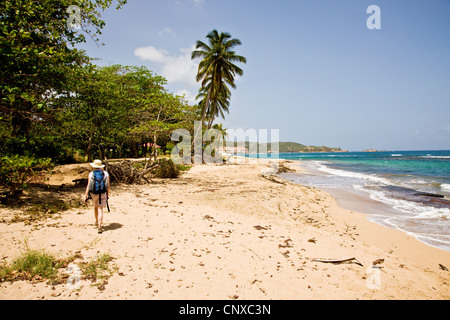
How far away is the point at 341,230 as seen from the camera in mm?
6867

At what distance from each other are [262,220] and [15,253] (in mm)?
6099

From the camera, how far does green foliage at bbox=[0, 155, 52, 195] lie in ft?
18.2

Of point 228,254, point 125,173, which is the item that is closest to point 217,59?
point 125,173

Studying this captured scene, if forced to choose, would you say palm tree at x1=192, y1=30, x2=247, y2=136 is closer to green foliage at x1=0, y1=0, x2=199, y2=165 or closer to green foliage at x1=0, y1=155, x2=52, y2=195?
green foliage at x1=0, y1=0, x2=199, y2=165

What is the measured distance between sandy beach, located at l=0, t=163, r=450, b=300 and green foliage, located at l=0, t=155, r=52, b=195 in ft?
2.96

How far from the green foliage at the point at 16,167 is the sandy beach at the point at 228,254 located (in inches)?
35.5

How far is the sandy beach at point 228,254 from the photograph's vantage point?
133 inches

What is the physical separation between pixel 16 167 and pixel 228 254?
20.4 feet

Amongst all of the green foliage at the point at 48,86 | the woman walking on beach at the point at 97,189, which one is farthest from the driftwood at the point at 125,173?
the woman walking on beach at the point at 97,189

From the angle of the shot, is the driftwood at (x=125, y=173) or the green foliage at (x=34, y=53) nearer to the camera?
the green foliage at (x=34, y=53)

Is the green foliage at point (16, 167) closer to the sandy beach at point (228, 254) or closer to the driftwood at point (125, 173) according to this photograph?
the sandy beach at point (228, 254)

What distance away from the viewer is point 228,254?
180 inches
